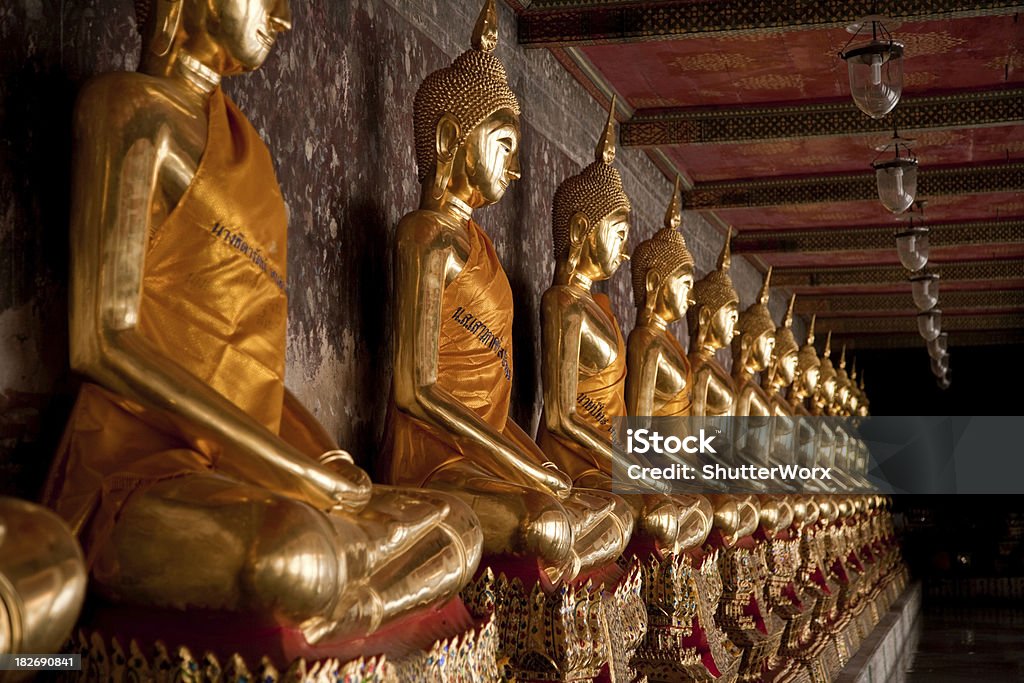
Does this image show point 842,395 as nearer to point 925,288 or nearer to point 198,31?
point 925,288

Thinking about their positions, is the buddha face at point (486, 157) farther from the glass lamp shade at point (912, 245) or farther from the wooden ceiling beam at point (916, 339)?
the wooden ceiling beam at point (916, 339)

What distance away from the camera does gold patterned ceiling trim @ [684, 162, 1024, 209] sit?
865 centimetres

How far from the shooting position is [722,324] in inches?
268

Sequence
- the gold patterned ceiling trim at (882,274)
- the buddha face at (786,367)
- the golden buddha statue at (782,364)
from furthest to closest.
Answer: the gold patterned ceiling trim at (882,274) < the buddha face at (786,367) < the golden buddha statue at (782,364)

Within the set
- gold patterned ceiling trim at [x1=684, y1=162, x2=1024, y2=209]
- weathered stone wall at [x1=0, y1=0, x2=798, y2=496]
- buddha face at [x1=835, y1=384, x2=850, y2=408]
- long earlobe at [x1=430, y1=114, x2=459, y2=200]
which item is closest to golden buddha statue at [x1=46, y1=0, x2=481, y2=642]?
weathered stone wall at [x1=0, y1=0, x2=798, y2=496]

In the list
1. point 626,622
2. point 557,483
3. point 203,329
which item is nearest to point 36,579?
point 203,329

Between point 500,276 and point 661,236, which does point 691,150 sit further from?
point 500,276

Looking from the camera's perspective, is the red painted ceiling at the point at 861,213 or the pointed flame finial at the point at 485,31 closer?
the pointed flame finial at the point at 485,31

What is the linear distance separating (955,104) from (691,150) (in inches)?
68.3

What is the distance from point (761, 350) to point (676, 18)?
3360 millimetres

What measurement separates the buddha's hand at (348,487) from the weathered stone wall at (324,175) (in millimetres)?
583

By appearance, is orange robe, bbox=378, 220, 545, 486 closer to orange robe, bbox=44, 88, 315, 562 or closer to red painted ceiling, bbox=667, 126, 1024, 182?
orange robe, bbox=44, 88, 315, 562

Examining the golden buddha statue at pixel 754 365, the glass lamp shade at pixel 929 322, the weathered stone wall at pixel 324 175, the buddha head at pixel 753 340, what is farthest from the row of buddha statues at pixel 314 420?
the glass lamp shade at pixel 929 322

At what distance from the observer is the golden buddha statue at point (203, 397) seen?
81.5 inches
